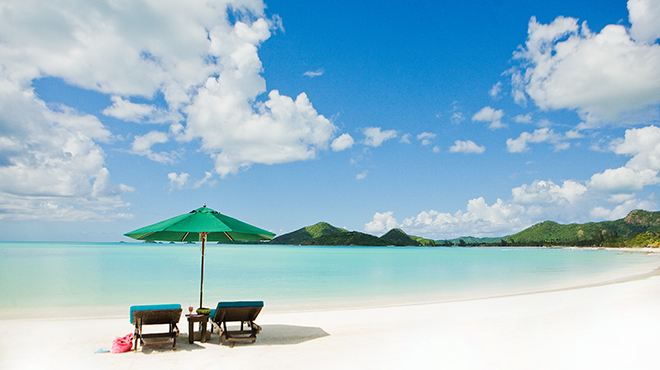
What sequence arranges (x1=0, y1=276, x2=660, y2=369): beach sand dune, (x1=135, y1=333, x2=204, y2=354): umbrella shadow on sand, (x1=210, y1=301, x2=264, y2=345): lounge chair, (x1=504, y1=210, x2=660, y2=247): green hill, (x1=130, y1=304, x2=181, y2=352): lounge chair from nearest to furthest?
1. (x1=0, y1=276, x2=660, y2=369): beach sand dune
2. (x1=130, y1=304, x2=181, y2=352): lounge chair
3. (x1=135, y1=333, x2=204, y2=354): umbrella shadow on sand
4. (x1=210, y1=301, x2=264, y2=345): lounge chair
5. (x1=504, y1=210, x2=660, y2=247): green hill

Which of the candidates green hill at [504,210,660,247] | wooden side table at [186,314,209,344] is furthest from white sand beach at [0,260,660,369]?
green hill at [504,210,660,247]

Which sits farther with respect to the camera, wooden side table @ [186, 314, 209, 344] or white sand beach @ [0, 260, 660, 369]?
wooden side table @ [186, 314, 209, 344]

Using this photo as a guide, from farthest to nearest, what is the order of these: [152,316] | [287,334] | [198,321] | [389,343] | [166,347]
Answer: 1. [287,334]
2. [389,343]
3. [198,321]
4. [166,347]
5. [152,316]

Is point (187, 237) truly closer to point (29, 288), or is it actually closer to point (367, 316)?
point (367, 316)

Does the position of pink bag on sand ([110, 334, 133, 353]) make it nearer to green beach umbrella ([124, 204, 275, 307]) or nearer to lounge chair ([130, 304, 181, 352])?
lounge chair ([130, 304, 181, 352])

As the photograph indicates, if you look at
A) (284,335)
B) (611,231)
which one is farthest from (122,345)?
(611,231)

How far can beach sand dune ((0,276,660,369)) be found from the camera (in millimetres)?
5984

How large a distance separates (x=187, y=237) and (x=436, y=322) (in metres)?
6.07

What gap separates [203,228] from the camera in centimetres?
680

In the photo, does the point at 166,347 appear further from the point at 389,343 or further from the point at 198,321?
the point at 389,343

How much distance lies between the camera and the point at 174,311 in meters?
6.69

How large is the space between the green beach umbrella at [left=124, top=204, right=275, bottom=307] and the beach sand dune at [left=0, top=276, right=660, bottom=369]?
160 cm

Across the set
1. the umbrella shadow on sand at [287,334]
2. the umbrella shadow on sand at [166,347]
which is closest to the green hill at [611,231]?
the umbrella shadow on sand at [287,334]

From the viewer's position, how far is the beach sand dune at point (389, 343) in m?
5.98
